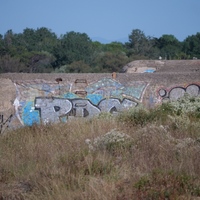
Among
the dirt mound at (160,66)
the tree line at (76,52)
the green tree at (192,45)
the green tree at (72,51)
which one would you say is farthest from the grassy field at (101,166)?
the green tree at (192,45)

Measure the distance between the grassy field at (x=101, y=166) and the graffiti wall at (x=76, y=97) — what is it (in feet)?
35.1

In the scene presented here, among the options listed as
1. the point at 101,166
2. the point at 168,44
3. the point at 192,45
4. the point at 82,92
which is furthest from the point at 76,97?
the point at 168,44

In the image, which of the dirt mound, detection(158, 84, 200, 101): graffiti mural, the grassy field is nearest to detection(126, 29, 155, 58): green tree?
the dirt mound

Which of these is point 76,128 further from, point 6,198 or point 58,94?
point 58,94

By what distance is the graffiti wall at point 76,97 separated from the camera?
64.1ft

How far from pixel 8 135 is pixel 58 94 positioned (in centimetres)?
1057

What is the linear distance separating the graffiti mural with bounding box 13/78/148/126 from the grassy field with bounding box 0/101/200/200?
10735 mm

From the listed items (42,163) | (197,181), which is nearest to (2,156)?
(42,163)

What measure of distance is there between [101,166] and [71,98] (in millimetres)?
13949

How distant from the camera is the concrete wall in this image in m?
19.5

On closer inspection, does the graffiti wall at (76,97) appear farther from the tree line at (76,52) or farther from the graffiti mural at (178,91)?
the tree line at (76,52)

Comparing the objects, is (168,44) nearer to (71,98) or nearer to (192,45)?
(192,45)

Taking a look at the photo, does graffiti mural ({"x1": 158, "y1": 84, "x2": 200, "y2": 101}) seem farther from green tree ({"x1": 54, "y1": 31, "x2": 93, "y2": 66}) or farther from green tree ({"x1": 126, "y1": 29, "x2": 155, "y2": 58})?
green tree ({"x1": 126, "y1": 29, "x2": 155, "y2": 58})

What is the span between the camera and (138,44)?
67.9 metres
